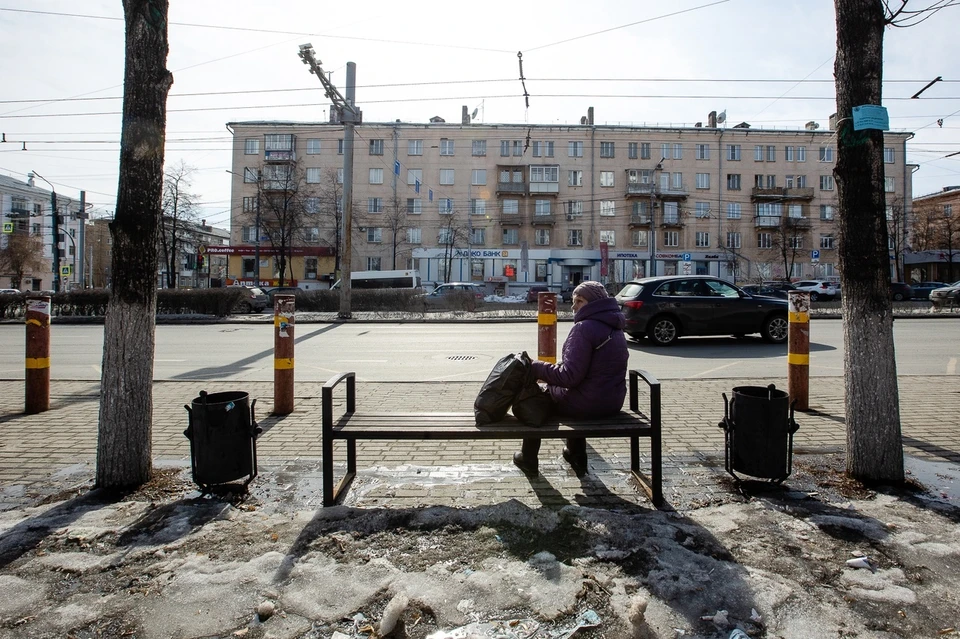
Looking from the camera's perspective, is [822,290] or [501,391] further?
[822,290]

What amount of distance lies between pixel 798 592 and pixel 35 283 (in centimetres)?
8515

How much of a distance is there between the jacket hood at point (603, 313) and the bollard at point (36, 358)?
6.38 meters

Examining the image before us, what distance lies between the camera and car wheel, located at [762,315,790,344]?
13.4 m

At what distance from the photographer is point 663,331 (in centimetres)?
1316

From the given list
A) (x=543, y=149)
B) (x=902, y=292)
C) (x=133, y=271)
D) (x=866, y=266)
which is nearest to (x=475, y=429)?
(x=133, y=271)

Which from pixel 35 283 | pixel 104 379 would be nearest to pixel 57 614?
pixel 104 379

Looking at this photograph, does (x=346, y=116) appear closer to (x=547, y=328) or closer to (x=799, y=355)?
(x=547, y=328)

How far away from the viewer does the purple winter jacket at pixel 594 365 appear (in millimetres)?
3930

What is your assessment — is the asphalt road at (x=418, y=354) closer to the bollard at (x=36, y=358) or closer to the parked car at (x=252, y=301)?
the bollard at (x=36, y=358)

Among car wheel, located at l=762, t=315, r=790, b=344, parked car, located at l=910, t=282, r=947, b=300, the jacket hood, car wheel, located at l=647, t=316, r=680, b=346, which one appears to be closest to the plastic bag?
the jacket hood

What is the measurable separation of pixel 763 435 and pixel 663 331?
9.47 meters

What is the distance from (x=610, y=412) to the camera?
4.03m

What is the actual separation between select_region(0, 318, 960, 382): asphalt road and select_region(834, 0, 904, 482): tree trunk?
503 cm

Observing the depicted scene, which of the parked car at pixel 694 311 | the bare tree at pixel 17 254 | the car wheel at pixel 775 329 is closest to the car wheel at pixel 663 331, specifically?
the parked car at pixel 694 311
